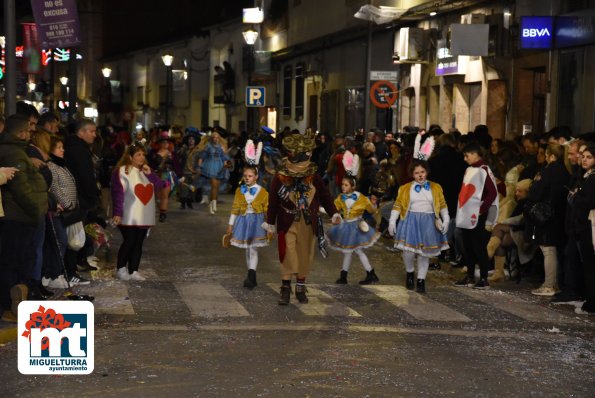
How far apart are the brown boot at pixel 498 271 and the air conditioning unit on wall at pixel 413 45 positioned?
1738cm

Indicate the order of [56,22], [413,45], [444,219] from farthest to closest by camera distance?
[413,45], [56,22], [444,219]

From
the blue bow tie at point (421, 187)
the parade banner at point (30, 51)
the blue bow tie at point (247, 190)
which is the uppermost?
the parade banner at point (30, 51)

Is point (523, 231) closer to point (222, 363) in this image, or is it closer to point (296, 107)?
point (222, 363)

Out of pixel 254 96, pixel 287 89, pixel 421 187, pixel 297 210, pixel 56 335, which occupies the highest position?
pixel 287 89

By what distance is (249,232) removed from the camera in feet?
45.8

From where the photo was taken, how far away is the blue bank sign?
76.6 ft

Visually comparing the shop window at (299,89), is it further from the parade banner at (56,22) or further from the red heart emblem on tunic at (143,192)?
the red heart emblem on tunic at (143,192)

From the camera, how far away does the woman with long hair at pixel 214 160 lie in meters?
26.0

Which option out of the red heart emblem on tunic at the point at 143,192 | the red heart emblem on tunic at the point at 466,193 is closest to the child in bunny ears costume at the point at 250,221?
the red heart emblem on tunic at the point at 143,192

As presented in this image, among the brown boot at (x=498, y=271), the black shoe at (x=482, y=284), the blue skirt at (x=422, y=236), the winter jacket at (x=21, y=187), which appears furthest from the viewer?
the brown boot at (x=498, y=271)

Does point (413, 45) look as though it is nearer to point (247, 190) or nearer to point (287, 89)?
point (287, 89)

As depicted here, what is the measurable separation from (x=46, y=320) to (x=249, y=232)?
7000mm

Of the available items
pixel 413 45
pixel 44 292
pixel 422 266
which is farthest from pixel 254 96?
pixel 44 292

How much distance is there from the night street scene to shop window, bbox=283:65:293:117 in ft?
70.7
